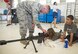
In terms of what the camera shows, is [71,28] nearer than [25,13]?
No

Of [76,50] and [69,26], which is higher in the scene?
[69,26]

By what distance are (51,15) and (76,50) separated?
229 centimetres

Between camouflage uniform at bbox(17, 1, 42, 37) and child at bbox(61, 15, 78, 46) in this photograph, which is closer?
camouflage uniform at bbox(17, 1, 42, 37)

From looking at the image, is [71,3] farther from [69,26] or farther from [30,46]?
[30,46]

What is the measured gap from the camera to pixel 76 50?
2.75m

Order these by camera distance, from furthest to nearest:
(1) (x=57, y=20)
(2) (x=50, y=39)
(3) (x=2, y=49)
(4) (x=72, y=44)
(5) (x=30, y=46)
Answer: (1) (x=57, y=20), (2) (x=50, y=39), (4) (x=72, y=44), (5) (x=30, y=46), (3) (x=2, y=49)

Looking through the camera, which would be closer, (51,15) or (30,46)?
(30,46)

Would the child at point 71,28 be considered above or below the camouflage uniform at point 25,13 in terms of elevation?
below

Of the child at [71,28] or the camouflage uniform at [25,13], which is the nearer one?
the camouflage uniform at [25,13]

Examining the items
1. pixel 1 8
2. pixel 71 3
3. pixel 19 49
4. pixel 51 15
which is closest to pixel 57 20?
pixel 51 15

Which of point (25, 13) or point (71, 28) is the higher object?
point (25, 13)

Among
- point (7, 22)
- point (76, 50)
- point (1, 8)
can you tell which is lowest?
point (76, 50)

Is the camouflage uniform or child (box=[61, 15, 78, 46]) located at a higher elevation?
the camouflage uniform

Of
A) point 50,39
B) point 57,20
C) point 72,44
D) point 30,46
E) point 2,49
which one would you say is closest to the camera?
point 2,49
